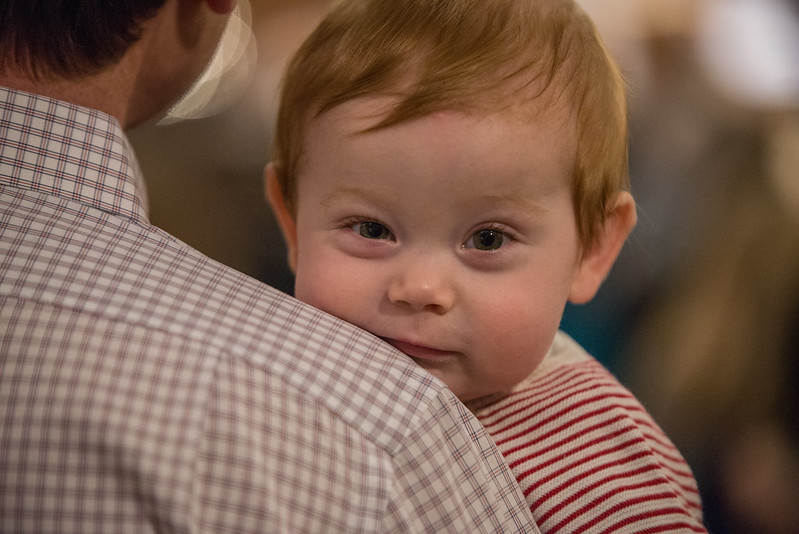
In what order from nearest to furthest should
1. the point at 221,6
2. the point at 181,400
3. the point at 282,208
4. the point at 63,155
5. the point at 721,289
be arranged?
1. the point at 181,400
2. the point at 63,155
3. the point at 221,6
4. the point at 282,208
5. the point at 721,289

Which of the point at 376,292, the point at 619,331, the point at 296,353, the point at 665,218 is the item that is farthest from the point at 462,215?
the point at 665,218

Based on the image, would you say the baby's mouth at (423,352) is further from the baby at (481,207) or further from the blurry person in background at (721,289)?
the blurry person in background at (721,289)

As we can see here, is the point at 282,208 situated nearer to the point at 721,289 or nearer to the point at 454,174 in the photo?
the point at 454,174

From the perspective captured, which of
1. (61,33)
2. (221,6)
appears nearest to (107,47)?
(61,33)

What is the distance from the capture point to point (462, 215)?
774mm

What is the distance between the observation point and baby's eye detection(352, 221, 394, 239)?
813 mm

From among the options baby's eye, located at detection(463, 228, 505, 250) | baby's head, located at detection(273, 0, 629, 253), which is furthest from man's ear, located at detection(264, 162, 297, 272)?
baby's eye, located at detection(463, 228, 505, 250)

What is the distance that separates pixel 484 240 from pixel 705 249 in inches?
58.7

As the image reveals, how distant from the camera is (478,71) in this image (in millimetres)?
765

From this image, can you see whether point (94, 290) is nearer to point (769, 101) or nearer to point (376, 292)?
point (376, 292)

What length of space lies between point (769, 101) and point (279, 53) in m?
1.71

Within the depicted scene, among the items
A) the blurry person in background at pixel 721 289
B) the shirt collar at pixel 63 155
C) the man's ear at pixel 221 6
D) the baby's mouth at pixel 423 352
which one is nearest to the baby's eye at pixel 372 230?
the baby's mouth at pixel 423 352

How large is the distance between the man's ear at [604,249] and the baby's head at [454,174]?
51mm

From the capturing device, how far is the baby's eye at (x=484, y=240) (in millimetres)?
797
